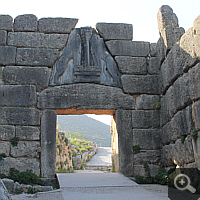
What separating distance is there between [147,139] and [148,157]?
1.40 feet

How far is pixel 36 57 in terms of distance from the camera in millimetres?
7270

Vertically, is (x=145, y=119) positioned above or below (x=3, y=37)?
below

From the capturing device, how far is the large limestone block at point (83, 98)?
6980 mm

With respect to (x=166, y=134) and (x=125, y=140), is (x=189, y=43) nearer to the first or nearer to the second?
(x=166, y=134)

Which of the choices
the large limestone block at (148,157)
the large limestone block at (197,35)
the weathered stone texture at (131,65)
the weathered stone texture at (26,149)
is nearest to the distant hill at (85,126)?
the weathered stone texture at (131,65)

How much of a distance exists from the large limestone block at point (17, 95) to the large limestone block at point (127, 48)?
7.40 feet

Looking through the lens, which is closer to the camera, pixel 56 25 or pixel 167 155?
pixel 167 155

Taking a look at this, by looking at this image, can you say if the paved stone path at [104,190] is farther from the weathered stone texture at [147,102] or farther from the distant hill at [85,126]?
the distant hill at [85,126]

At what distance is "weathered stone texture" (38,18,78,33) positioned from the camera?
7469 mm

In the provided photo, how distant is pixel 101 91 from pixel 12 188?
3.02 m

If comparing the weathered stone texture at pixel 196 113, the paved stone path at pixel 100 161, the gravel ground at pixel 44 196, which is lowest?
the gravel ground at pixel 44 196

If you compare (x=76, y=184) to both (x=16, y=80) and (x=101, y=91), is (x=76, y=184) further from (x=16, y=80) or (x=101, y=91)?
(x=16, y=80)

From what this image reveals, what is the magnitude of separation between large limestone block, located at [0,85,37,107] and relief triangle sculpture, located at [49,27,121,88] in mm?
556

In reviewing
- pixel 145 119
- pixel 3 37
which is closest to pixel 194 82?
pixel 145 119
